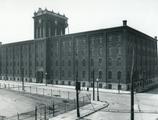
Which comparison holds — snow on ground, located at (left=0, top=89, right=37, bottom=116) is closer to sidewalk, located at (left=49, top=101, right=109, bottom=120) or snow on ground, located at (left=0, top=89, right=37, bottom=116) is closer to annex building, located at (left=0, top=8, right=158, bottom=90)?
sidewalk, located at (left=49, top=101, right=109, bottom=120)

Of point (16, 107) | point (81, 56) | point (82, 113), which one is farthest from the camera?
point (81, 56)

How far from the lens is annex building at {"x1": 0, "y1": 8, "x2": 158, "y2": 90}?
47.7 m

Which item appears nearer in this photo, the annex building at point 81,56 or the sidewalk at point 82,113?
the sidewalk at point 82,113

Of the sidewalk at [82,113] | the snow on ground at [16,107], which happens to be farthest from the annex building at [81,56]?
the snow on ground at [16,107]

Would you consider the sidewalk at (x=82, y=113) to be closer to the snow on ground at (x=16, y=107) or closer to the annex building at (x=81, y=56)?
the snow on ground at (x=16, y=107)

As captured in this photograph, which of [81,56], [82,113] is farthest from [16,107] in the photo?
[81,56]

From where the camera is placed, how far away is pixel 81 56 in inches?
2148

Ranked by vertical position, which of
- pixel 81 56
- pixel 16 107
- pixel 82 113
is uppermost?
pixel 81 56

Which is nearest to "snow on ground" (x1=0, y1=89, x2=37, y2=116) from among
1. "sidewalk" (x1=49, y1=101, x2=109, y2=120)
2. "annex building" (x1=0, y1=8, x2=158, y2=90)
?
"sidewalk" (x1=49, y1=101, x2=109, y2=120)

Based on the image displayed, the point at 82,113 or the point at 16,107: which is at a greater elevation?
the point at 82,113

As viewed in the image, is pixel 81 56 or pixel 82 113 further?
pixel 81 56

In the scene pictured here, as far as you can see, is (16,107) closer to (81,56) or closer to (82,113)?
(82,113)

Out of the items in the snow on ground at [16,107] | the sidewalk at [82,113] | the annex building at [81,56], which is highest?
the annex building at [81,56]

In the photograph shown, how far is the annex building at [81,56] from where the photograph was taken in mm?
47656
